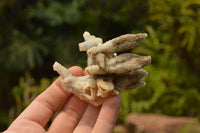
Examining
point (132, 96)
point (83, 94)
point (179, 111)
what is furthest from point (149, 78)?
point (83, 94)

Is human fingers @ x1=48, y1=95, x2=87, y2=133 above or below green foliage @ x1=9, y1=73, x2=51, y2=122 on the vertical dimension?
above

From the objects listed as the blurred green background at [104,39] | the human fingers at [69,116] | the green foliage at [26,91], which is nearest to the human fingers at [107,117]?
the human fingers at [69,116]

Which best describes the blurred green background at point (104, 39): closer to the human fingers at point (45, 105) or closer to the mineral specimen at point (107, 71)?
the human fingers at point (45, 105)

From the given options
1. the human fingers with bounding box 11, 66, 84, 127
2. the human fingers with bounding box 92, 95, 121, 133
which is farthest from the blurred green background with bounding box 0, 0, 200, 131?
the human fingers with bounding box 92, 95, 121, 133

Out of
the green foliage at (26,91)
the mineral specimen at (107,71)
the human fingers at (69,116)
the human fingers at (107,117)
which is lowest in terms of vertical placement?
the green foliage at (26,91)

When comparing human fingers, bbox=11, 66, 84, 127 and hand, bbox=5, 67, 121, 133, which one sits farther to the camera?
human fingers, bbox=11, 66, 84, 127

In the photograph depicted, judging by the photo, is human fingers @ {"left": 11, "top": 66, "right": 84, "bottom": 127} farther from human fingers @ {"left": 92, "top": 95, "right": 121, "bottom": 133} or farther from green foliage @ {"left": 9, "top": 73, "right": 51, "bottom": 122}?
green foliage @ {"left": 9, "top": 73, "right": 51, "bottom": 122}

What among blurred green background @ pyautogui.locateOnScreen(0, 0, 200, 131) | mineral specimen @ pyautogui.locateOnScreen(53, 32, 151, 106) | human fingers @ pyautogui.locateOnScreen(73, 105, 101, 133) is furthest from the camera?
blurred green background @ pyautogui.locateOnScreen(0, 0, 200, 131)
